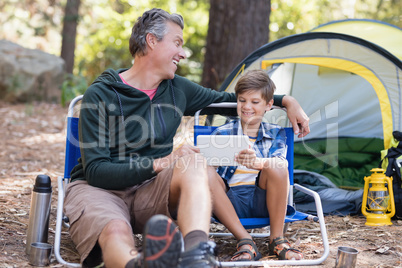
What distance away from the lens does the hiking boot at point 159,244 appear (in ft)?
5.68

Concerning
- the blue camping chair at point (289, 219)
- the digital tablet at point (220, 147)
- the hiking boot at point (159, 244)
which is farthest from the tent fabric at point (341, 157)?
the hiking boot at point (159, 244)

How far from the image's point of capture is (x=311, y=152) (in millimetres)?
5000

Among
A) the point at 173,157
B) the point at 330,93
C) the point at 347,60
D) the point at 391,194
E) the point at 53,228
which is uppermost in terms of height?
the point at 347,60

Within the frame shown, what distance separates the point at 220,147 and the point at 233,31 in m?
3.66

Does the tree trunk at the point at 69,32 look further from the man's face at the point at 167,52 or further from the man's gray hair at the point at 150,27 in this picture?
the man's face at the point at 167,52

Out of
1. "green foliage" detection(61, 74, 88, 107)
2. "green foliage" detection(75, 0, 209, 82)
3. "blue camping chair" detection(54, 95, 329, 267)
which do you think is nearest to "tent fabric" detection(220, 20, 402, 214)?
"blue camping chair" detection(54, 95, 329, 267)

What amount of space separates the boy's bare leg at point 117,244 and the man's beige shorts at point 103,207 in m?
0.04

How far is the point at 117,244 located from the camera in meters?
2.01

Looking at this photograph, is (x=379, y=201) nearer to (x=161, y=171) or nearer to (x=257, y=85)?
(x=257, y=85)

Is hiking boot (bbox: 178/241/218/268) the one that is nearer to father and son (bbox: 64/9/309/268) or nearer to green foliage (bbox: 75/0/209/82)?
father and son (bbox: 64/9/309/268)

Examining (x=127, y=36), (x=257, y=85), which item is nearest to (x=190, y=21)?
(x=127, y=36)

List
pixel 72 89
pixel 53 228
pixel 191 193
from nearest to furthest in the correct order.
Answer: pixel 191 193 → pixel 53 228 → pixel 72 89

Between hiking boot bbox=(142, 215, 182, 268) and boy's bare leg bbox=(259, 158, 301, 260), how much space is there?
0.97m

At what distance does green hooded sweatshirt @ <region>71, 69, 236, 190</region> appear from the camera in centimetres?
237
